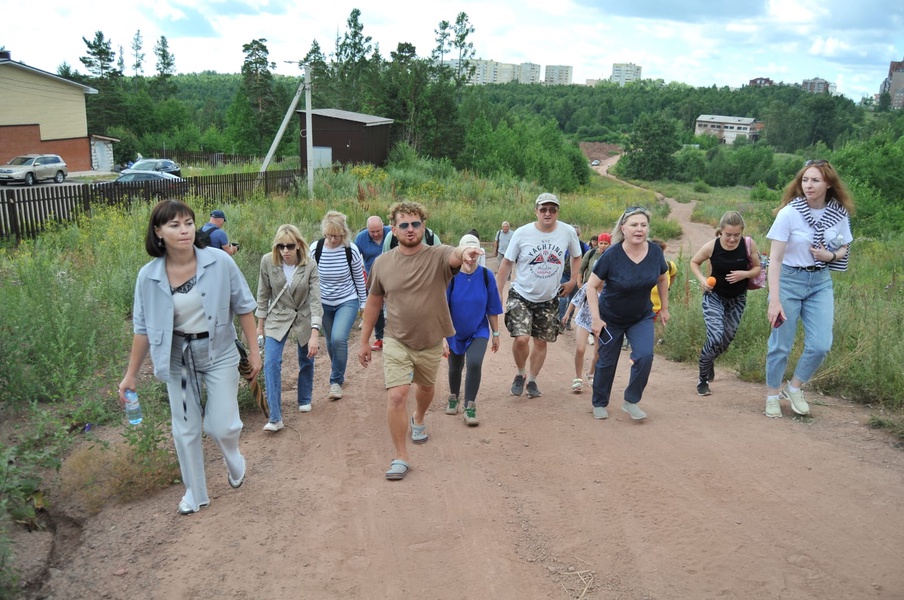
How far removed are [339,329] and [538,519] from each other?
3.36m

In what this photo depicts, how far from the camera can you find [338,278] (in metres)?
7.21

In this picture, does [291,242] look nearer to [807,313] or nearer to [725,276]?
[725,276]

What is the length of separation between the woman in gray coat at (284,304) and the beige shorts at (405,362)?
1418 mm

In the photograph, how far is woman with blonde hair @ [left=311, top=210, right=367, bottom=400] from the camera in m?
7.20

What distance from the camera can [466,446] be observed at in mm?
5965

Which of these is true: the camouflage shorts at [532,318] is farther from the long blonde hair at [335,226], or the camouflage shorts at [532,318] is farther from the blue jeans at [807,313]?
the blue jeans at [807,313]

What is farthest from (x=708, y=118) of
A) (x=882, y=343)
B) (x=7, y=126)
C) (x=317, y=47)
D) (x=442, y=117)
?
(x=882, y=343)

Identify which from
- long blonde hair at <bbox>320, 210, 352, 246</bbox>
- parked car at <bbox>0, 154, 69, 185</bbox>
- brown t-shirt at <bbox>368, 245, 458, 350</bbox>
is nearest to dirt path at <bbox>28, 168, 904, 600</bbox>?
brown t-shirt at <bbox>368, 245, 458, 350</bbox>

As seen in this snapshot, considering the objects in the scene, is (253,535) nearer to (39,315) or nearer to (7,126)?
(39,315)

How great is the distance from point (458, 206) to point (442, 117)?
2457 cm

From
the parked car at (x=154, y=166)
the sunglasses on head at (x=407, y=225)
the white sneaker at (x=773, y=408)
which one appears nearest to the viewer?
the sunglasses on head at (x=407, y=225)

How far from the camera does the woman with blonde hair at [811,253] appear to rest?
5.79m

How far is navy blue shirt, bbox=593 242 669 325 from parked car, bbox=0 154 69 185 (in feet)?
114

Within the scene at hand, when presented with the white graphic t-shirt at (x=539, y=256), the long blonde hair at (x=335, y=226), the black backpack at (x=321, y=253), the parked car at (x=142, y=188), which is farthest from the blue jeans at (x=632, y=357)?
the parked car at (x=142, y=188)
